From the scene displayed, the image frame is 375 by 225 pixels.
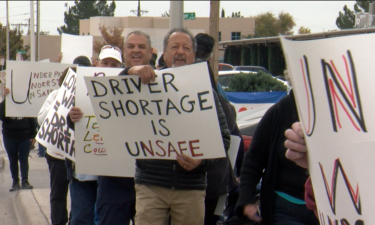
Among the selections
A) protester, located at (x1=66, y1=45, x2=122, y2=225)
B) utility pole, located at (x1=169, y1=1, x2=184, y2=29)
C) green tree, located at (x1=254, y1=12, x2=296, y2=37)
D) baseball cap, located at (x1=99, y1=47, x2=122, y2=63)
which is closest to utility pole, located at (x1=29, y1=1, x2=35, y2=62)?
utility pole, located at (x1=169, y1=1, x2=184, y2=29)

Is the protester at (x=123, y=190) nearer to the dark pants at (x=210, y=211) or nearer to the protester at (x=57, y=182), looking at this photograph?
the dark pants at (x=210, y=211)

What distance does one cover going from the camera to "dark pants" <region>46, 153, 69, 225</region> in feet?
18.6

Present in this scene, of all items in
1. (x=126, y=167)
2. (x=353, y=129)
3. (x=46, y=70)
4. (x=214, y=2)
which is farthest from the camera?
(x=214, y=2)

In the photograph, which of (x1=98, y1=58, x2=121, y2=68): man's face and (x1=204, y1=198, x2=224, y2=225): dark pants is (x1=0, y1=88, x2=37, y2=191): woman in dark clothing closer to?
(x1=98, y1=58, x2=121, y2=68): man's face

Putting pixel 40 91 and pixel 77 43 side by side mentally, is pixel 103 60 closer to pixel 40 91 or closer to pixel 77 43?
pixel 40 91

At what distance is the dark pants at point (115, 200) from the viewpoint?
4133mm

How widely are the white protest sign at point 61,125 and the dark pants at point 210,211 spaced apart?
114cm

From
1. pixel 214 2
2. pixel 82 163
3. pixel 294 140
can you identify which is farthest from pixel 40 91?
pixel 294 140

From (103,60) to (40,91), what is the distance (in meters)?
3.00

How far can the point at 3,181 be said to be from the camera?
9.79m

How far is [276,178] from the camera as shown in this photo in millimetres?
3273

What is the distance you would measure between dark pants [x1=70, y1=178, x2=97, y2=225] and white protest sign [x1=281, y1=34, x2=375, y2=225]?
3.27 metres

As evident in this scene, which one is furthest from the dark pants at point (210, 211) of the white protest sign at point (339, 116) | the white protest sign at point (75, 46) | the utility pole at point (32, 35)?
the utility pole at point (32, 35)

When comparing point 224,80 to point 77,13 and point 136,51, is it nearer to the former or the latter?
point 136,51
